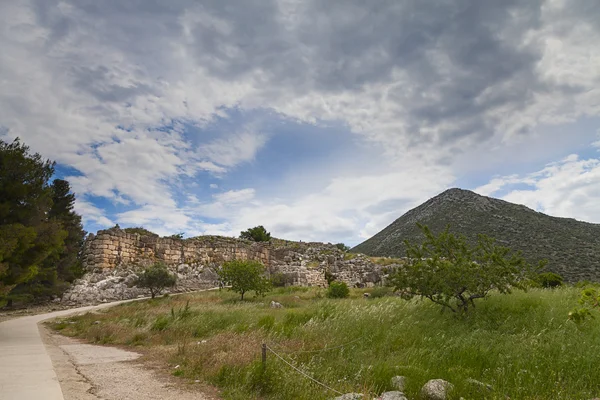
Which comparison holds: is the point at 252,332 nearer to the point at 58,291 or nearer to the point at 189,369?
the point at 189,369

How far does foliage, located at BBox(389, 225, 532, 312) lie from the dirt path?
639 centimetres

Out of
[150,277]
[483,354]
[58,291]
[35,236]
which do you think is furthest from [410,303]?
[58,291]

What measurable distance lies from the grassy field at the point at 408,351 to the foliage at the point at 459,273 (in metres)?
0.56

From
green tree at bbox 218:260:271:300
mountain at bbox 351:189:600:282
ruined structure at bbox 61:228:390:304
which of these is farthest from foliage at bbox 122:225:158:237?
mountain at bbox 351:189:600:282

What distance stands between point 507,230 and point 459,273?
39694mm

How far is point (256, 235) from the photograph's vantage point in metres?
50.3

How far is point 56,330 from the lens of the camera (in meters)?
15.3

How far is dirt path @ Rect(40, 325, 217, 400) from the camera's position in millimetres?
6578

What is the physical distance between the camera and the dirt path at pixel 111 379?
6.58 meters

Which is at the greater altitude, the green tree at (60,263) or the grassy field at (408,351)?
the green tree at (60,263)

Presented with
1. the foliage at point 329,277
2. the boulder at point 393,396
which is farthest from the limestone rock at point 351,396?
the foliage at point 329,277

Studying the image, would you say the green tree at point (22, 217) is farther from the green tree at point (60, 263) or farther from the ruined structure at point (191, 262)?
the ruined structure at point (191, 262)

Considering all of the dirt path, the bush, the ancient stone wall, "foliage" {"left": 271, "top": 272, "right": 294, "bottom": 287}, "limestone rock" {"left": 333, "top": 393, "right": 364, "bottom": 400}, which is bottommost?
the dirt path

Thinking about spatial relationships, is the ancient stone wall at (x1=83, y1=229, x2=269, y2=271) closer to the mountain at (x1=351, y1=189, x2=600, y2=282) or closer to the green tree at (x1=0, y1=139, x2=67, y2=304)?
the green tree at (x1=0, y1=139, x2=67, y2=304)
